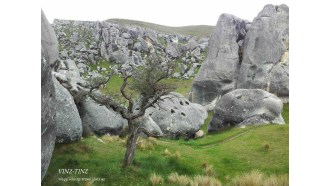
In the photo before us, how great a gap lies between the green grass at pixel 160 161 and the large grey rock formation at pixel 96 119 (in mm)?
2895

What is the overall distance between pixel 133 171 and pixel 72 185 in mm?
3003

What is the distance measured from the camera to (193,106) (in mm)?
37969

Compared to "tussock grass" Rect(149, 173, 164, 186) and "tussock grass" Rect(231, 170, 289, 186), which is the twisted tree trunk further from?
"tussock grass" Rect(231, 170, 289, 186)

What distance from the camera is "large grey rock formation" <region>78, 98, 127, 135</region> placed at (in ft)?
83.3

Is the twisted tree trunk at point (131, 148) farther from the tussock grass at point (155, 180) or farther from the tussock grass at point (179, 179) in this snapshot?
the tussock grass at point (179, 179)

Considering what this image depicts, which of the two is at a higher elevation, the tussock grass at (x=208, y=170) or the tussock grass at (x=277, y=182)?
the tussock grass at (x=277, y=182)

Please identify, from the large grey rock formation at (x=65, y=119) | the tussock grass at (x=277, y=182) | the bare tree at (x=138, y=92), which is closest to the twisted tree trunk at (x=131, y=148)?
the bare tree at (x=138, y=92)

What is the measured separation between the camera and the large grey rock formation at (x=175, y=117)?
33812 mm

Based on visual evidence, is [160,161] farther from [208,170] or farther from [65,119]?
[65,119]

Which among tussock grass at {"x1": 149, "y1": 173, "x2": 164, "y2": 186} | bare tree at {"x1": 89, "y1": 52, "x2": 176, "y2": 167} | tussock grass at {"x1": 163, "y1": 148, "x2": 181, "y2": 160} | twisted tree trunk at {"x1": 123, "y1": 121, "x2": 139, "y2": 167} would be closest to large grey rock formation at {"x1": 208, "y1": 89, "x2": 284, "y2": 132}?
bare tree at {"x1": 89, "y1": 52, "x2": 176, "y2": 167}

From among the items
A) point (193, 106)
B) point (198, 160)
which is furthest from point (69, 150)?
point (193, 106)

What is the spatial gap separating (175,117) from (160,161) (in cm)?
1557

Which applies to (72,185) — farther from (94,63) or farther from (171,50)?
(171,50)
